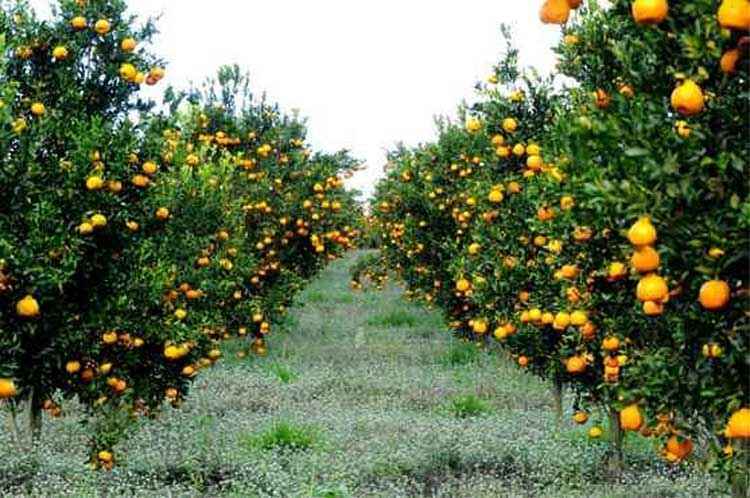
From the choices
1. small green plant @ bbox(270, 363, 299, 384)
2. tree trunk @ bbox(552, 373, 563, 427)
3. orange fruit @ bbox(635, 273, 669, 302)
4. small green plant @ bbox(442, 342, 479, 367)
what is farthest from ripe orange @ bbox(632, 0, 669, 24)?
small green plant @ bbox(442, 342, 479, 367)

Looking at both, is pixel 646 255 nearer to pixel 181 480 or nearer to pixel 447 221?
pixel 181 480

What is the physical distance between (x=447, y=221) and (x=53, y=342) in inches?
A: 491

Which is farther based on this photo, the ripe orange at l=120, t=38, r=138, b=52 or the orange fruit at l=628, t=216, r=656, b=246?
the ripe orange at l=120, t=38, r=138, b=52

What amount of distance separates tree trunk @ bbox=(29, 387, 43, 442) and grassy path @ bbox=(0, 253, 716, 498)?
0.22 metres

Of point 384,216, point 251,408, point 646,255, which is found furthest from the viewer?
point 384,216

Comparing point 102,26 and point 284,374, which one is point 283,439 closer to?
point 102,26

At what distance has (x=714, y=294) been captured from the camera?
11.3 ft

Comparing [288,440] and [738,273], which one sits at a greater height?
[738,273]

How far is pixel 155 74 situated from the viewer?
7.98 m

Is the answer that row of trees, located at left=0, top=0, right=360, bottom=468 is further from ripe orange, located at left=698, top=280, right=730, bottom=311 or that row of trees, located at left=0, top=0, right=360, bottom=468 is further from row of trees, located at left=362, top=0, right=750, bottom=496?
ripe orange, located at left=698, top=280, right=730, bottom=311

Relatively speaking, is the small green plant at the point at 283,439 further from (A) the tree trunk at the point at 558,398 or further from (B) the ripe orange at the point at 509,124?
(B) the ripe orange at the point at 509,124

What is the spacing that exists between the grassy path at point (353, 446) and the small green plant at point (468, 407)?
25 mm

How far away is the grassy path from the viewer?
7973 millimetres

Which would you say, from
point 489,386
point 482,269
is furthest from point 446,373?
point 482,269
